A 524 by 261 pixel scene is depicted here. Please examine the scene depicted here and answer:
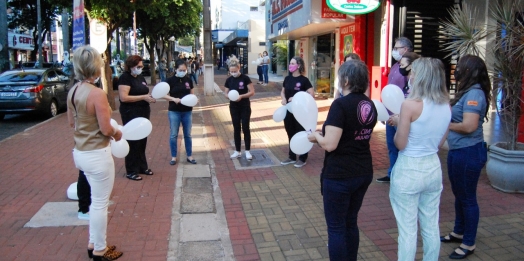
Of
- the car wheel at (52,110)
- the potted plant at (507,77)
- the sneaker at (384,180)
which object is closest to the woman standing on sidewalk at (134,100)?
the sneaker at (384,180)

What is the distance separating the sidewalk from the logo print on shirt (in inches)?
59.8

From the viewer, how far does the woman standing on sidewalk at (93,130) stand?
3.65 meters

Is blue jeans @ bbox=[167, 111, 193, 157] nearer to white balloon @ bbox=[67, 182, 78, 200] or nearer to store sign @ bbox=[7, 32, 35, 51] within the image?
white balloon @ bbox=[67, 182, 78, 200]

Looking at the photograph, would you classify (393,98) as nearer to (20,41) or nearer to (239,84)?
(239,84)

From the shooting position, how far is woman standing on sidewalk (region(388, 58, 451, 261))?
3205 mm

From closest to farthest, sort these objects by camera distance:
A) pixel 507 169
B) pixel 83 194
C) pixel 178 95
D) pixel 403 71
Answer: pixel 83 194 → pixel 403 71 → pixel 507 169 → pixel 178 95

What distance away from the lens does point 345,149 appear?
Answer: 124 inches

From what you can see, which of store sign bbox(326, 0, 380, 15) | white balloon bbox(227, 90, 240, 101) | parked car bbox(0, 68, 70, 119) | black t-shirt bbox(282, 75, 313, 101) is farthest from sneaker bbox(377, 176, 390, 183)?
parked car bbox(0, 68, 70, 119)

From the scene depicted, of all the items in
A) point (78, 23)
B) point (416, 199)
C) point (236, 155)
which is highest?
point (78, 23)

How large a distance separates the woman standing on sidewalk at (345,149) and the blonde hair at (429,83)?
0.37 m

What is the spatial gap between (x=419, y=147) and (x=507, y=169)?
293 centimetres

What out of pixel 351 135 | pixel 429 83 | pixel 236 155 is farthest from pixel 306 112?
pixel 236 155

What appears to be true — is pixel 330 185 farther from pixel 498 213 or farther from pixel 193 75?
pixel 193 75

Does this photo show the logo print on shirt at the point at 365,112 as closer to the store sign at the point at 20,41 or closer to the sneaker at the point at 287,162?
the sneaker at the point at 287,162
